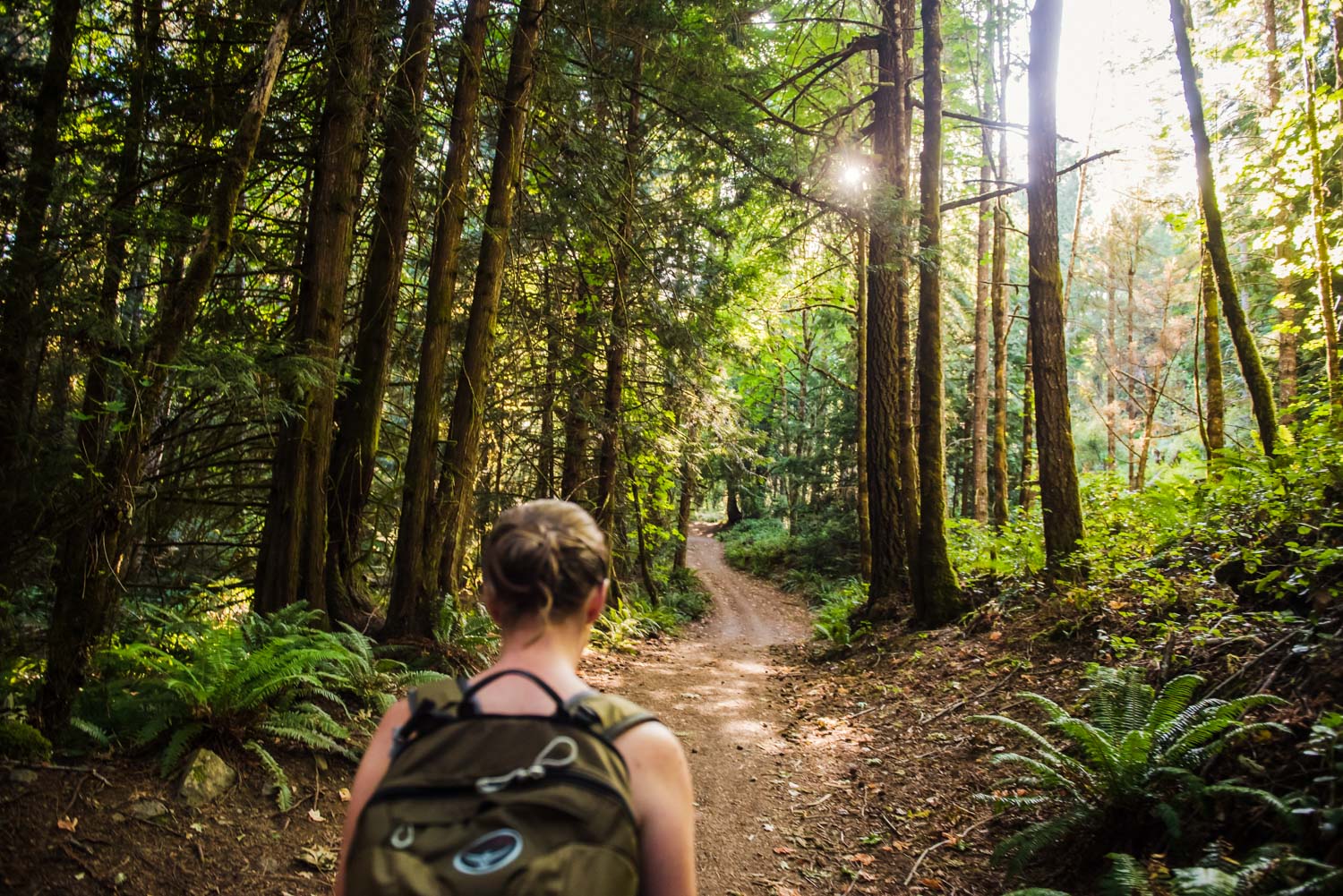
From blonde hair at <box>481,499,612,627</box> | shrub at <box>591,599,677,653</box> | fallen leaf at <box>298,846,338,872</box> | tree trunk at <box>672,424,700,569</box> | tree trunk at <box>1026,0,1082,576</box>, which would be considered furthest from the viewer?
tree trunk at <box>672,424,700,569</box>

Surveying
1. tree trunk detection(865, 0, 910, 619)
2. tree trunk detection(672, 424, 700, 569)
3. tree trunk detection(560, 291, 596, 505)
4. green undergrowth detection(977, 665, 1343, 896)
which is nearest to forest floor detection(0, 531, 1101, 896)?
green undergrowth detection(977, 665, 1343, 896)

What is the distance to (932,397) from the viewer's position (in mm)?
10094

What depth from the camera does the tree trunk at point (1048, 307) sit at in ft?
27.5

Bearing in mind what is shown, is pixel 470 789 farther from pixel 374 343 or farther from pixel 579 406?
pixel 579 406

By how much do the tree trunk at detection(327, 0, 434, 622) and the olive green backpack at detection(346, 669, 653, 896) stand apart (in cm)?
618

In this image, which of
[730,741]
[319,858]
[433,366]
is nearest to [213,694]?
[319,858]

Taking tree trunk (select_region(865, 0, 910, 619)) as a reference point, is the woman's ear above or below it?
below

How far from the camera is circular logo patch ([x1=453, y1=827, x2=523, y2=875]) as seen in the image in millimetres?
1250

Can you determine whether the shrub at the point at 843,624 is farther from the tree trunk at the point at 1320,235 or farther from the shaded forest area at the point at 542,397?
the tree trunk at the point at 1320,235

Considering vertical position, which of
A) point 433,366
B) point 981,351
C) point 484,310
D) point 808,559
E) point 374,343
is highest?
point 981,351

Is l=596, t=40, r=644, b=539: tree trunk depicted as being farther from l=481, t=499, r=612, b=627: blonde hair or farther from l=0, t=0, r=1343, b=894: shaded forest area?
l=481, t=499, r=612, b=627: blonde hair

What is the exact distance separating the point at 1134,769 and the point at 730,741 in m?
4.04

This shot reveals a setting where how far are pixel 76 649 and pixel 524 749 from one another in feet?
13.1

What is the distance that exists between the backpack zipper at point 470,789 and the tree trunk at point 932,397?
30.2 feet
